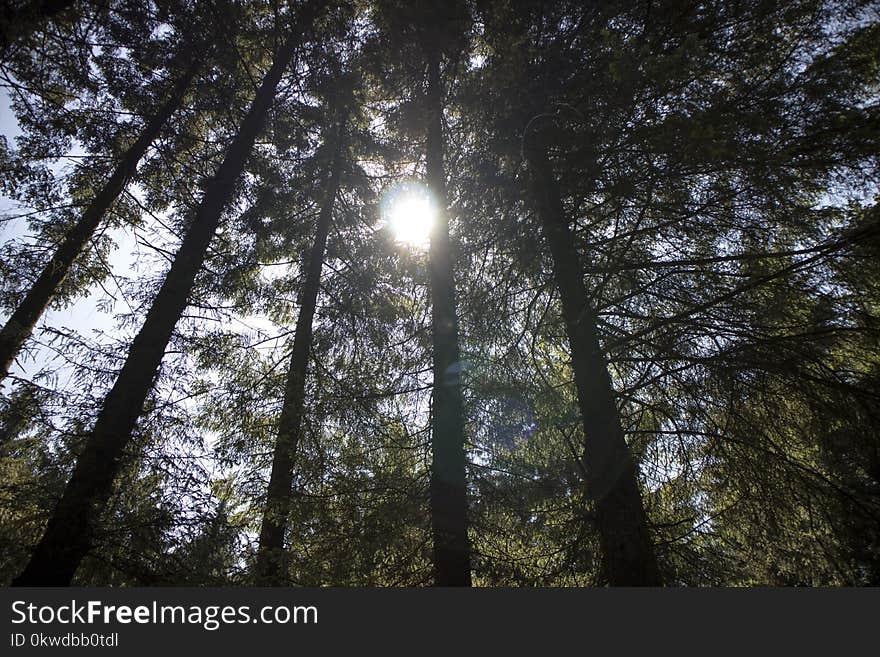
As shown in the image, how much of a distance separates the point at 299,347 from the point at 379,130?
17.2ft

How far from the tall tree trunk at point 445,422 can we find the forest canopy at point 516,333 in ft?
0.10

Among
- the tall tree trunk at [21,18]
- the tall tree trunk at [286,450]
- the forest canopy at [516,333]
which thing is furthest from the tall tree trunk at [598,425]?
the tall tree trunk at [21,18]

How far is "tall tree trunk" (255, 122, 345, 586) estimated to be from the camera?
4.29 metres

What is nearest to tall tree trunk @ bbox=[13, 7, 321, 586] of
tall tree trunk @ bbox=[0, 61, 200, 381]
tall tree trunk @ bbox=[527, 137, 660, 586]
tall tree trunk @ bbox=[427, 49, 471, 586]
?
tall tree trunk @ bbox=[0, 61, 200, 381]

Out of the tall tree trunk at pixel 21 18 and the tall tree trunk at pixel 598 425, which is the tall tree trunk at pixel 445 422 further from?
the tall tree trunk at pixel 21 18

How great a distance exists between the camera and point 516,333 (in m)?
5.73

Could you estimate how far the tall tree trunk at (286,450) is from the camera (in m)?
4.29

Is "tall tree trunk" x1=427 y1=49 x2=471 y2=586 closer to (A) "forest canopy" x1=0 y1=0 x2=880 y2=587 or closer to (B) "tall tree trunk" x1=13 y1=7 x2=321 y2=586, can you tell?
(A) "forest canopy" x1=0 y1=0 x2=880 y2=587

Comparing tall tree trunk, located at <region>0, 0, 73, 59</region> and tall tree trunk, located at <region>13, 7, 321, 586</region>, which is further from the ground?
tall tree trunk, located at <region>0, 0, 73, 59</region>

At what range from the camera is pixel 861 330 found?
10.3ft

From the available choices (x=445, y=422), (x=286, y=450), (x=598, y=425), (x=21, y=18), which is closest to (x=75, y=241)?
(x=21, y=18)

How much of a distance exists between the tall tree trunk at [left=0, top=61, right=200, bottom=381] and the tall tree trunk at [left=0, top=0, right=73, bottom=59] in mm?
2821

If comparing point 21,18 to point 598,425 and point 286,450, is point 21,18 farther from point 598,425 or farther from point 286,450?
point 598,425

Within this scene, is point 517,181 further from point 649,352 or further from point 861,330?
point 861,330
